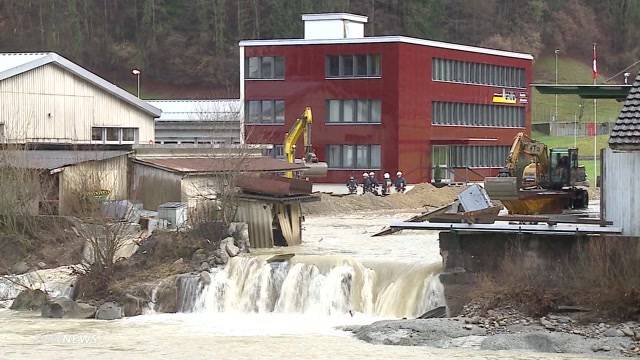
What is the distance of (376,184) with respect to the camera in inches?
2862

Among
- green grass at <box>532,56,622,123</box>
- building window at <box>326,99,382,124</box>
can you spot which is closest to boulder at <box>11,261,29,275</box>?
building window at <box>326,99,382,124</box>

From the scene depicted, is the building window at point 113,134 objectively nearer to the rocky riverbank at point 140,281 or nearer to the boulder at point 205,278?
the rocky riverbank at point 140,281

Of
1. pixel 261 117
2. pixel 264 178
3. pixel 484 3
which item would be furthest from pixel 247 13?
pixel 264 178

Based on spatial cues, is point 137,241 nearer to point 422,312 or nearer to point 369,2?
point 422,312

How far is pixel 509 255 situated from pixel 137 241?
14.4 meters

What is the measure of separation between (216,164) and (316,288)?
12.4 meters

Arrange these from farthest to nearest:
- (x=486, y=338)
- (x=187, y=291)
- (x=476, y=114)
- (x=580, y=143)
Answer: (x=580, y=143)
(x=476, y=114)
(x=187, y=291)
(x=486, y=338)

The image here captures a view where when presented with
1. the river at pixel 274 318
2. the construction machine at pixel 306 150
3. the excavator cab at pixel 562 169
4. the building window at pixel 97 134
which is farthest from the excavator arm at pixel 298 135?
the river at pixel 274 318

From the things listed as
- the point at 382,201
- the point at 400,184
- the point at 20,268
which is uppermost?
the point at 400,184

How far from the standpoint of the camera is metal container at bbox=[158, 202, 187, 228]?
45.9 metres

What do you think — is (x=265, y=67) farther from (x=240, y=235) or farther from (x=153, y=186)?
(x=240, y=235)

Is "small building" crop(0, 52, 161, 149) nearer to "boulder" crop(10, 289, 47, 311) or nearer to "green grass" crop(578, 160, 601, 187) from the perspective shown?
"boulder" crop(10, 289, 47, 311)

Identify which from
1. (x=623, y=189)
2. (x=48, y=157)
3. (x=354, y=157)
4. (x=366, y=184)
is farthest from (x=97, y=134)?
(x=623, y=189)

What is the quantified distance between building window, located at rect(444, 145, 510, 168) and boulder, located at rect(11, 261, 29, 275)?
3946 centimetres
